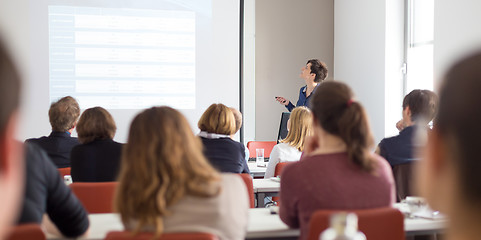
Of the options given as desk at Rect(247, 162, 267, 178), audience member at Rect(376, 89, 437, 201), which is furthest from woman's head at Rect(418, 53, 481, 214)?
desk at Rect(247, 162, 267, 178)

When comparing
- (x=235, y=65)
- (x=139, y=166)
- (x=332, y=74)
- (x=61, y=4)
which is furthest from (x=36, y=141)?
(x=332, y=74)

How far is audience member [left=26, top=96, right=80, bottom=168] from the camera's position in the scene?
12.4ft

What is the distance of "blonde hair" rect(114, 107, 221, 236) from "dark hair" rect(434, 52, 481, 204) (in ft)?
4.09

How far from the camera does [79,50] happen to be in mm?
6223

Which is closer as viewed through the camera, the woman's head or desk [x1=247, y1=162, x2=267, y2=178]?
the woman's head

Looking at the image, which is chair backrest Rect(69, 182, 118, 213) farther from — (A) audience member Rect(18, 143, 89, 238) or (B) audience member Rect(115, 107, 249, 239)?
(B) audience member Rect(115, 107, 249, 239)

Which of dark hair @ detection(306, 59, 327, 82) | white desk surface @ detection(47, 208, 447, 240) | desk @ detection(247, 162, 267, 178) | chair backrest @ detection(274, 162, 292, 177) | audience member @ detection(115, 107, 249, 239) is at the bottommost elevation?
desk @ detection(247, 162, 267, 178)

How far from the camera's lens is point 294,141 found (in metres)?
4.02

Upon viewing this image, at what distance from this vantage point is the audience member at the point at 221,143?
3.43 metres

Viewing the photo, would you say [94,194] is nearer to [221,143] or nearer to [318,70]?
[221,143]

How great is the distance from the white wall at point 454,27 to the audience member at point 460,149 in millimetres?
4771

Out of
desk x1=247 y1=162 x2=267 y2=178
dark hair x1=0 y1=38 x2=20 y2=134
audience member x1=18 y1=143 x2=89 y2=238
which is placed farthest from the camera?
desk x1=247 y1=162 x2=267 y2=178

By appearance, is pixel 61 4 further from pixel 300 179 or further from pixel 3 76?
pixel 3 76

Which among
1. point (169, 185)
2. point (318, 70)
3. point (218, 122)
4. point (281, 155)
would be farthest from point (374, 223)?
point (318, 70)
